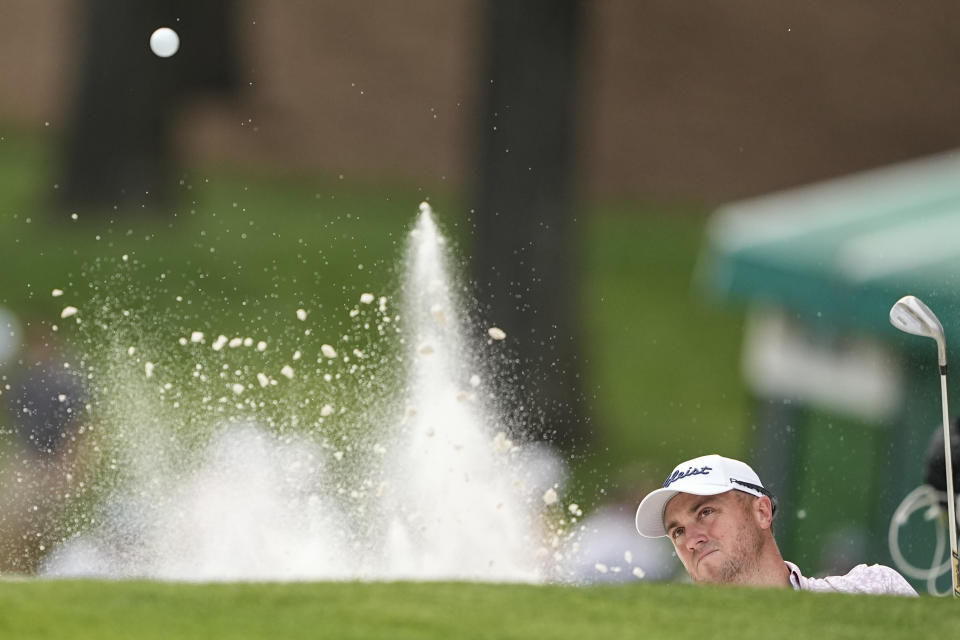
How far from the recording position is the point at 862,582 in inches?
161

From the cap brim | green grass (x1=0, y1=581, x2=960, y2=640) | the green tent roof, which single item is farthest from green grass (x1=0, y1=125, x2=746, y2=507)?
green grass (x1=0, y1=581, x2=960, y2=640)

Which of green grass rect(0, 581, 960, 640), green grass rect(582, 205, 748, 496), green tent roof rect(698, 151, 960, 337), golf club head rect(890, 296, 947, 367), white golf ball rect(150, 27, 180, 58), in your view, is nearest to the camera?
green grass rect(0, 581, 960, 640)

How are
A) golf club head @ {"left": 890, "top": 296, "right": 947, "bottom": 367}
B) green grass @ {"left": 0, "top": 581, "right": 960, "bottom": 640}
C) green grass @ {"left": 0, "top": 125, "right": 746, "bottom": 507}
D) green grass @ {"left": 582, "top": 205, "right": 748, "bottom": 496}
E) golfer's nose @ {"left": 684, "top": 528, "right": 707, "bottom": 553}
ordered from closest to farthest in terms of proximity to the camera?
green grass @ {"left": 0, "top": 581, "right": 960, "bottom": 640}, golfer's nose @ {"left": 684, "top": 528, "right": 707, "bottom": 553}, golf club head @ {"left": 890, "top": 296, "right": 947, "bottom": 367}, green grass @ {"left": 582, "top": 205, "right": 748, "bottom": 496}, green grass @ {"left": 0, "top": 125, "right": 746, "bottom": 507}

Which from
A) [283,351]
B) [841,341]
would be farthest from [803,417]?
[283,351]

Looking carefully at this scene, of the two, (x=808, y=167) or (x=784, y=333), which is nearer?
(x=784, y=333)

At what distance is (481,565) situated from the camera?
5625 millimetres

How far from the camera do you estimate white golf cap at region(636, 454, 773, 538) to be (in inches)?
162

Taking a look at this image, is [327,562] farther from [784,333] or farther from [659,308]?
[659,308]

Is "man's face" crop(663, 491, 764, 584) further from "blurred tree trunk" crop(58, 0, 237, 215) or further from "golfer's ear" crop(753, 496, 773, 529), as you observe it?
"blurred tree trunk" crop(58, 0, 237, 215)

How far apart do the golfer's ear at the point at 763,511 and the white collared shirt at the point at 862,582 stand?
0.45ft

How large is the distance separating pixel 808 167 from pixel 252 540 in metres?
16.8

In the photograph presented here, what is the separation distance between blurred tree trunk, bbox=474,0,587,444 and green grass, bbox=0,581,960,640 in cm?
672

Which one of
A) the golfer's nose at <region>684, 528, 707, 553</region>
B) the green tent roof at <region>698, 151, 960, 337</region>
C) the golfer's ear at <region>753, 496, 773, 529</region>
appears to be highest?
the green tent roof at <region>698, 151, 960, 337</region>

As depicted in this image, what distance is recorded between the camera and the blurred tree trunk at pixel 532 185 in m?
10.6
